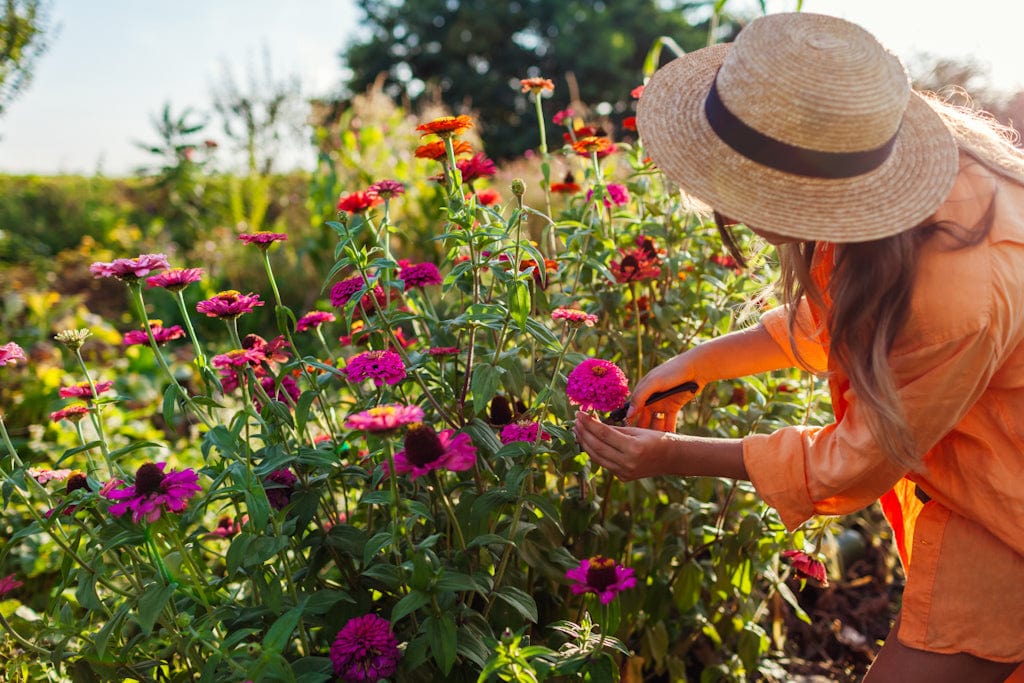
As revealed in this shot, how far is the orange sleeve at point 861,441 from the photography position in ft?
3.32

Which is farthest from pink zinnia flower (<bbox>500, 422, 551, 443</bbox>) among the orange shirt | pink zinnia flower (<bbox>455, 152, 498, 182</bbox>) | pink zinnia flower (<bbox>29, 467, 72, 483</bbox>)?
pink zinnia flower (<bbox>29, 467, 72, 483</bbox>)

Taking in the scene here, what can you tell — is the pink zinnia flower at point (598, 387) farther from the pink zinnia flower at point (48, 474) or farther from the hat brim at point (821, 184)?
the pink zinnia flower at point (48, 474)

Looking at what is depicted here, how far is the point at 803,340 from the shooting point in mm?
1407

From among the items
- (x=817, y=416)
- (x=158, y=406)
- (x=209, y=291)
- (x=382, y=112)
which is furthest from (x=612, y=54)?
(x=817, y=416)

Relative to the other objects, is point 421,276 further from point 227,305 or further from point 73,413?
point 73,413

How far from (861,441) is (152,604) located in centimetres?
105

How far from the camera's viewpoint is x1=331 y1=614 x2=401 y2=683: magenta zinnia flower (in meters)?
1.17

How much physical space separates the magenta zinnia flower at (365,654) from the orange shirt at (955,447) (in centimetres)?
60

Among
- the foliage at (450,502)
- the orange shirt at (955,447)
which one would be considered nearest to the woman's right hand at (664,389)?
the foliage at (450,502)

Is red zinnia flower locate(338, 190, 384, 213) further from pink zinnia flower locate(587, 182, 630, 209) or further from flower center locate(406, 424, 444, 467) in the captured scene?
flower center locate(406, 424, 444, 467)

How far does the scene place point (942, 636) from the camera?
1197mm

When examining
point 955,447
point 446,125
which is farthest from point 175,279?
point 955,447

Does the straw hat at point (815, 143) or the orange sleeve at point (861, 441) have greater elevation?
the straw hat at point (815, 143)

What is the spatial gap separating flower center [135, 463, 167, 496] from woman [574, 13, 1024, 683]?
2.07 ft
